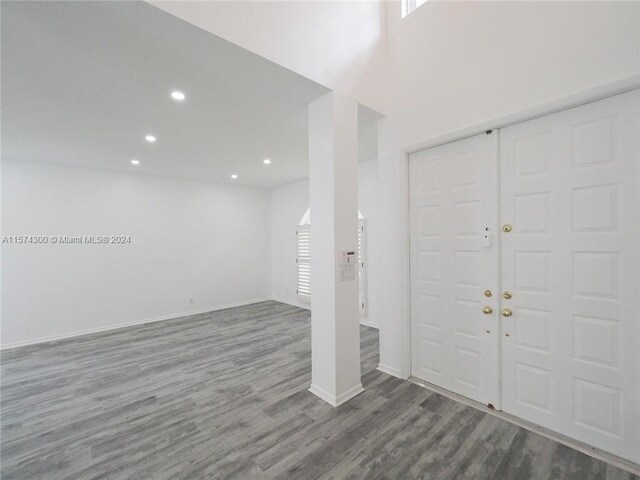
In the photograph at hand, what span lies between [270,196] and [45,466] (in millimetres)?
5729

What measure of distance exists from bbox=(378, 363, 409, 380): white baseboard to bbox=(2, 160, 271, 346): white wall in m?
4.20

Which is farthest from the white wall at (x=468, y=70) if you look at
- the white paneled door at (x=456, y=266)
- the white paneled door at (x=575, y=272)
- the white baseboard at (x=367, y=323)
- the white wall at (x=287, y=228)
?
the white wall at (x=287, y=228)

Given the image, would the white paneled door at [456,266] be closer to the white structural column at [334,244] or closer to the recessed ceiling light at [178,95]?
the white structural column at [334,244]

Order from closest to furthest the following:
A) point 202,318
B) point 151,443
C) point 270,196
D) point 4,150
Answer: point 151,443, point 4,150, point 202,318, point 270,196

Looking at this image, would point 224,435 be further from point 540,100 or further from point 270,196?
point 270,196

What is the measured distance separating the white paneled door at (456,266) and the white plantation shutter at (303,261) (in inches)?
131

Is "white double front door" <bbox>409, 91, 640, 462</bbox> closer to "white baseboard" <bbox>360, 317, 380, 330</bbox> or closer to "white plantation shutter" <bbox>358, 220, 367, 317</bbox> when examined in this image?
"white baseboard" <bbox>360, 317, 380, 330</bbox>

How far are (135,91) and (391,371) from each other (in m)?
3.71

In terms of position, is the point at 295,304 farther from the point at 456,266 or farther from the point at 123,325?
the point at 456,266

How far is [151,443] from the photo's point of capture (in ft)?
6.46

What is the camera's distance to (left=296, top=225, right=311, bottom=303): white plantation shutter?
5.88m

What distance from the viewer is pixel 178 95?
2461 mm

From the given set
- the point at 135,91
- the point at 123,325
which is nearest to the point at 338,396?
the point at 135,91

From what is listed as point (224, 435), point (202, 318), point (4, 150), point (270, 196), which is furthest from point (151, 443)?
point (270, 196)
